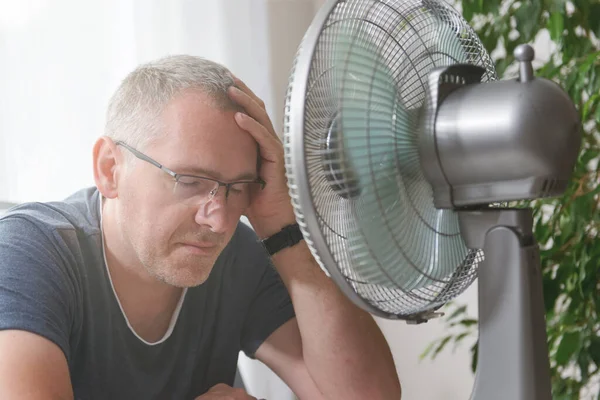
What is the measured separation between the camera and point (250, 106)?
131 centimetres

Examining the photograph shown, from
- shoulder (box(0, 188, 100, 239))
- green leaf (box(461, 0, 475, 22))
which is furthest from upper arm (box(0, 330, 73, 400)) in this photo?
green leaf (box(461, 0, 475, 22))

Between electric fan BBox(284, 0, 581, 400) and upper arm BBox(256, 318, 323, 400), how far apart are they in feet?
2.05

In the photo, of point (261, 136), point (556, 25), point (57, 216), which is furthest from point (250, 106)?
point (556, 25)

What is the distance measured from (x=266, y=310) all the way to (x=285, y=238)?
26 centimetres

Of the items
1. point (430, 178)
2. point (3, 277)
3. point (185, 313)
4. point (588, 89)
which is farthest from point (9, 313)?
point (588, 89)

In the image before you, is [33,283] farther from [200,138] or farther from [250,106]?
[250,106]

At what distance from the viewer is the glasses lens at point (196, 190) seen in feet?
4.10

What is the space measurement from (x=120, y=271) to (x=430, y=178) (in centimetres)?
72

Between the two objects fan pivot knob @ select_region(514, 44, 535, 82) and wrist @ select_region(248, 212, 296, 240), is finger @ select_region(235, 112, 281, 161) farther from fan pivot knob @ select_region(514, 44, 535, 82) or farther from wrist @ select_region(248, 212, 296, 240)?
fan pivot knob @ select_region(514, 44, 535, 82)

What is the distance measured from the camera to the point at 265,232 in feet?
4.53

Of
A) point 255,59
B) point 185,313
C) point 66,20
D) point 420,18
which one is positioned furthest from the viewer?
point 255,59

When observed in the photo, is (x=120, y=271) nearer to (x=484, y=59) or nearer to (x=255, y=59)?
(x=484, y=59)

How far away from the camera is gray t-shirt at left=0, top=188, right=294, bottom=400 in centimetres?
120

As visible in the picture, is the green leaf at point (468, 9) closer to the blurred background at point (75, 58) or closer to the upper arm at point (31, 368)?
the blurred background at point (75, 58)
